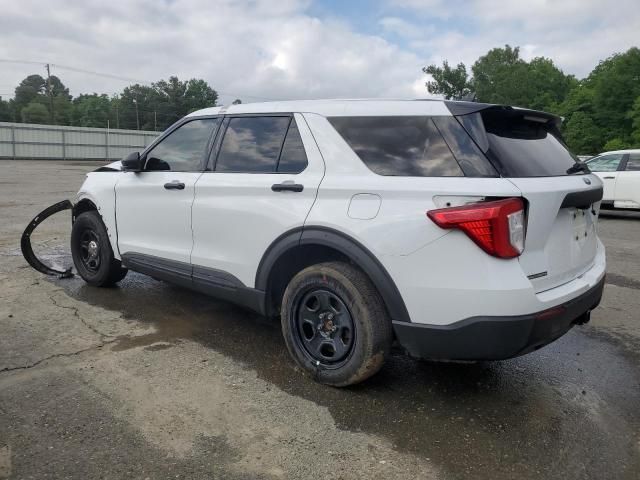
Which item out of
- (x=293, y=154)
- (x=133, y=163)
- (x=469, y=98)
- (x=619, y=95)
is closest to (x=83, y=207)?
(x=133, y=163)

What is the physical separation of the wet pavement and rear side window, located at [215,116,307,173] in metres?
1.34

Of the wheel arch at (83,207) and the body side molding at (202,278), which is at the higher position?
the wheel arch at (83,207)

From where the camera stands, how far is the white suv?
2.63 meters

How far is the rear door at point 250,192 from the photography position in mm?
3324

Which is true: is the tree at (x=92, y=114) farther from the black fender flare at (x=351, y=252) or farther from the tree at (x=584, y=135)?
the black fender flare at (x=351, y=252)

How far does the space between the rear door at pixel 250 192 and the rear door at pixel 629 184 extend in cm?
1055

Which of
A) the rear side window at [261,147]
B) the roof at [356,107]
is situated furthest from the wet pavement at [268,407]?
the roof at [356,107]

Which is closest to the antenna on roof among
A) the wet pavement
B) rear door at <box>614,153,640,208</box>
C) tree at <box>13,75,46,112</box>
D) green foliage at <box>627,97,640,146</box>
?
the wet pavement

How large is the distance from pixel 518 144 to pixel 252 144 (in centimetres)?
180

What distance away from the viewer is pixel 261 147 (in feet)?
12.1

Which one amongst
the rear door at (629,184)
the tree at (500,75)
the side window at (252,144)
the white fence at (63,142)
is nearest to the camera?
the side window at (252,144)

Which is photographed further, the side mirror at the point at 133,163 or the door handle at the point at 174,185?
the side mirror at the point at 133,163

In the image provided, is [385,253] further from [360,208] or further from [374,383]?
[374,383]

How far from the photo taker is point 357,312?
2.98 m
